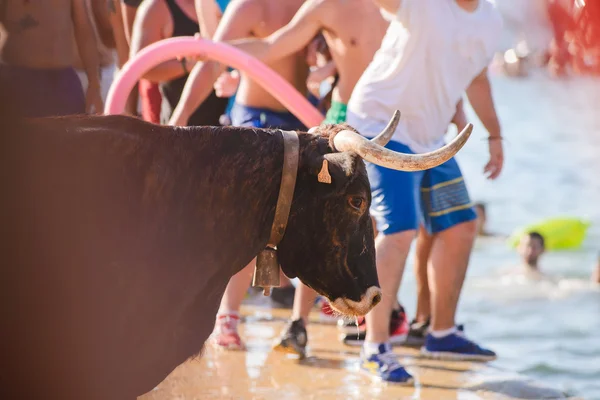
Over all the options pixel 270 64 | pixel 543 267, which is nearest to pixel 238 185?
pixel 270 64

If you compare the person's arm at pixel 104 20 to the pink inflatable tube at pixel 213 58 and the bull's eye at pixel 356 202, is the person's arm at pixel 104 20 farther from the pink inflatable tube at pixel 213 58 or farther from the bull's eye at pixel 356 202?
the bull's eye at pixel 356 202

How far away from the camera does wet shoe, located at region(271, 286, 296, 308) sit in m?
7.62

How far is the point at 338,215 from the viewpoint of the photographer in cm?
368

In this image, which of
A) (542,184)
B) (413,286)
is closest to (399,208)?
(413,286)

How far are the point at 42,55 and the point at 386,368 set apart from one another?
9.71 feet

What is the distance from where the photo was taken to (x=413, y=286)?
428 inches

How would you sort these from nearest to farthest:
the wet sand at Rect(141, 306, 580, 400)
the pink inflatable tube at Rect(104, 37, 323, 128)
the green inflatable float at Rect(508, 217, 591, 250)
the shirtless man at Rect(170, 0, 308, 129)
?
the wet sand at Rect(141, 306, 580, 400)
the pink inflatable tube at Rect(104, 37, 323, 128)
the shirtless man at Rect(170, 0, 308, 129)
the green inflatable float at Rect(508, 217, 591, 250)

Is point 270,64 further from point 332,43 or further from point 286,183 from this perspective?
point 286,183

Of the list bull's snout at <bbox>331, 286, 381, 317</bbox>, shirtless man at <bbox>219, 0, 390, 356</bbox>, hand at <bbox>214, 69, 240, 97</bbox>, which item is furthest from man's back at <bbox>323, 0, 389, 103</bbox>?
bull's snout at <bbox>331, 286, 381, 317</bbox>

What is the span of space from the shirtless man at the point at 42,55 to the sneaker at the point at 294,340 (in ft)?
6.32

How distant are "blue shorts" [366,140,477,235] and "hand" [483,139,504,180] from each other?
1.67 ft

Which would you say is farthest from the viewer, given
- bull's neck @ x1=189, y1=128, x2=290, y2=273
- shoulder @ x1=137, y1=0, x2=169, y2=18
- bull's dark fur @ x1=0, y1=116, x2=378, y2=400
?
shoulder @ x1=137, y1=0, x2=169, y2=18

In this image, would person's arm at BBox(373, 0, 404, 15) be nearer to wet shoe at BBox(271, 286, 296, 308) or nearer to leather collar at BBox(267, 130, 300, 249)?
leather collar at BBox(267, 130, 300, 249)

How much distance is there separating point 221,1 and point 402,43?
2.54m
